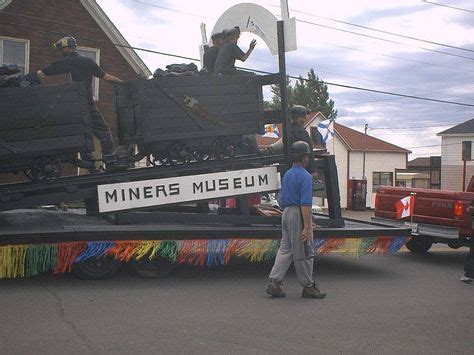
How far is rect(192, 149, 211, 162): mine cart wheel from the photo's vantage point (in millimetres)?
7289

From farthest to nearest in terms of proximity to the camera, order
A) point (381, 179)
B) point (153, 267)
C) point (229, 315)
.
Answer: point (381, 179) < point (153, 267) < point (229, 315)

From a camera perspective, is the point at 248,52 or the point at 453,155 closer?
the point at 248,52

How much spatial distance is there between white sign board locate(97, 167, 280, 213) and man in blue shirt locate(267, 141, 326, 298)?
1104mm

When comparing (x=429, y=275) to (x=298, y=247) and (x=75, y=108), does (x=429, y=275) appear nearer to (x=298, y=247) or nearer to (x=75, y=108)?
(x=298, y=247)

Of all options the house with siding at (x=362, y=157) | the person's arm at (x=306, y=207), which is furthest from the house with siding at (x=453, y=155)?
the person's arm at (x=306, y=207)

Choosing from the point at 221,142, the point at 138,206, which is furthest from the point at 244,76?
the point at 138,206

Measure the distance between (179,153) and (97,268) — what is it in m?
1.75

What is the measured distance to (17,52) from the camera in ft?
60.1

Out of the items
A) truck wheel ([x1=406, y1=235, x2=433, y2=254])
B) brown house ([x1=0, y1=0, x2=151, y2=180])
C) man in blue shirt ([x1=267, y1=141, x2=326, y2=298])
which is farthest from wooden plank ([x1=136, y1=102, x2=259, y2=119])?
brown house ([x1=0, y1=0, x2=151, y2=180])

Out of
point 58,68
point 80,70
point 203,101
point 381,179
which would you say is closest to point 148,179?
point 203,101

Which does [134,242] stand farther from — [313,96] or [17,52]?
[313,96]

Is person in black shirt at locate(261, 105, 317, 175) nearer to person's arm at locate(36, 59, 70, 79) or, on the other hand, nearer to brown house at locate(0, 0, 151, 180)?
person's arm at locate(36, 59, 70, 79)

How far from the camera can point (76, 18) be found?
19406mm

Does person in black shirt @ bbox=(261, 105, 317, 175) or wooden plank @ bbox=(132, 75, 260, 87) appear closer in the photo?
wooden plank @ bbox=(132, 75, 260, 87)
